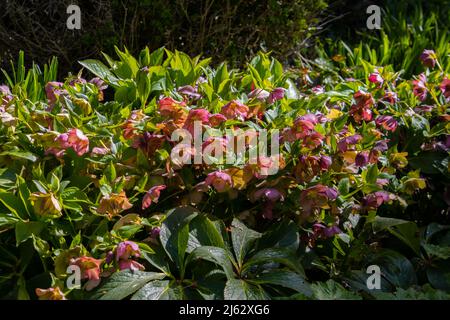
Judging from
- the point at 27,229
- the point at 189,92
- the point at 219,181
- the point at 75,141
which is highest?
the point at 189,92

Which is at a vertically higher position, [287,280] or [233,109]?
[233,109]

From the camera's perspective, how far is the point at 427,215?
277cm

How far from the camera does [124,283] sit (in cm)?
194

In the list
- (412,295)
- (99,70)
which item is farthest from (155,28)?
(412,295)

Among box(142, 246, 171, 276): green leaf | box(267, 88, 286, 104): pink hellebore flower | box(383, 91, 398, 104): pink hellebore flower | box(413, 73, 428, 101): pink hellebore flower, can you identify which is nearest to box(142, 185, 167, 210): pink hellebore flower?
box(142, 246, 171, 276): green leaf

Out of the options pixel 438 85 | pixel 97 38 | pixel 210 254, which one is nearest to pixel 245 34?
pixel 97 38

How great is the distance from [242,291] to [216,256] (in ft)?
0.44

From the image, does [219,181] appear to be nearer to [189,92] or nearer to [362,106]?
[189,92]

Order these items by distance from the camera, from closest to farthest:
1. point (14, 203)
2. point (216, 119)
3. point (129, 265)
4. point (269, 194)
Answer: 1. point (129, 265)
2. point (14, 203)
3. point (269, 194)
4. point (216, 119)

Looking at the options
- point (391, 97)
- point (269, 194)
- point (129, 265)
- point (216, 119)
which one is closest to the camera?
point (129, 265)

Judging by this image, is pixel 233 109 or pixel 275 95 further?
pixel 275 95

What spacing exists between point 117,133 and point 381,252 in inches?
38.3

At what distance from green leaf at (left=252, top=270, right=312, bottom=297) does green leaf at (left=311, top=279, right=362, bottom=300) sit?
36 mm

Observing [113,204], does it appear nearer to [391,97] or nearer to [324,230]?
[324,230]
